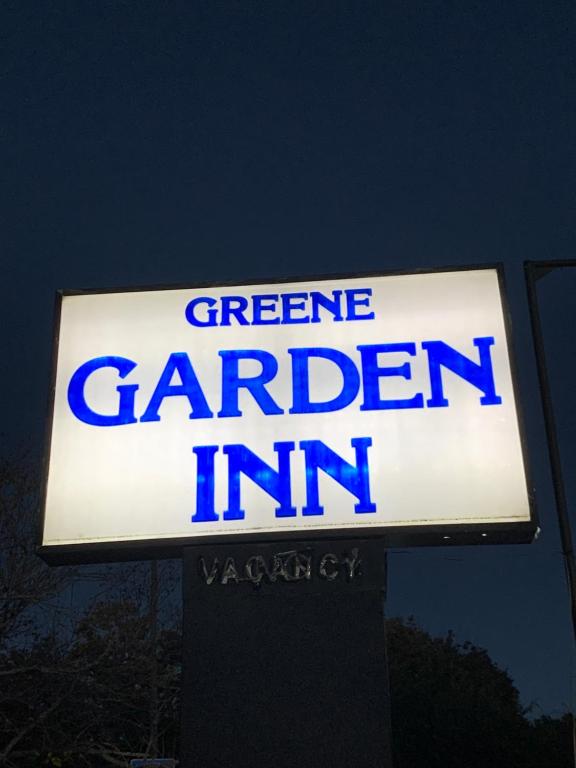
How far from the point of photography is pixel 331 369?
7.65 m

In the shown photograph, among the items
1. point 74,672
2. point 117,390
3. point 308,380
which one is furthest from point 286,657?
point 74,672

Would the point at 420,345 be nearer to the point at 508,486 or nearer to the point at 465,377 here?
the point at 465,377

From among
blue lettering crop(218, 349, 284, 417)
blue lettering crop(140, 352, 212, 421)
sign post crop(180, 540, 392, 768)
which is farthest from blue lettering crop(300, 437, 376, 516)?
blue lettering crop(140, 352, 212, 421)

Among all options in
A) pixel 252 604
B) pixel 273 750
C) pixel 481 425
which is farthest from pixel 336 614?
pixel 481 425

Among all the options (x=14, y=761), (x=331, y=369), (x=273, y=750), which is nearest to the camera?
(x=273, y=750)

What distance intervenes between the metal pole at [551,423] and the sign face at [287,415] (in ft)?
0.95

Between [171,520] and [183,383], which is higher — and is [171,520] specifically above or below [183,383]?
below

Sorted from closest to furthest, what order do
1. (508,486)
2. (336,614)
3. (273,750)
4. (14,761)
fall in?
(273,750)
(336,614)
(508,486)
(14,761)

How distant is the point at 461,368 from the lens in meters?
7.56

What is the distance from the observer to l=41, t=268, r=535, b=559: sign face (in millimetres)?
7105

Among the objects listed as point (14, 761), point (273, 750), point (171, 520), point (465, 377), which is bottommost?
point (14, 761)

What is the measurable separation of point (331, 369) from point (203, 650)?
8.44ft

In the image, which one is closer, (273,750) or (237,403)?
(273,750)

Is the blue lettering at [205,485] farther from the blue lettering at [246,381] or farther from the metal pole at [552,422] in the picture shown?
the metal pole at [552,422]
